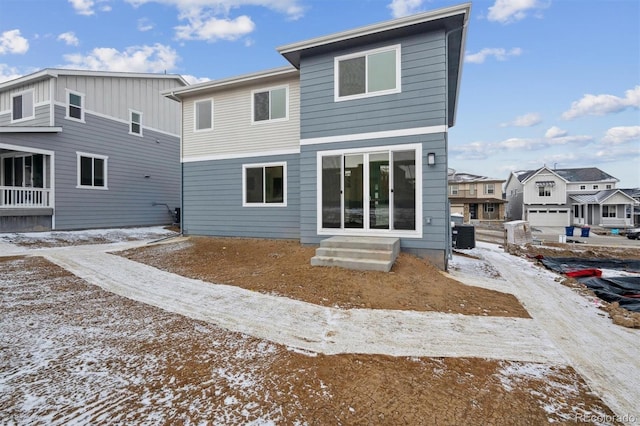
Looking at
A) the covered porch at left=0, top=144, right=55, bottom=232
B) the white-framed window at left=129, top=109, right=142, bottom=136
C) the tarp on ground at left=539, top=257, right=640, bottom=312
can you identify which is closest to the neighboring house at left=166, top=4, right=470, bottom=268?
the tarp on ground at left=539, top=257, right=640, bottom=312

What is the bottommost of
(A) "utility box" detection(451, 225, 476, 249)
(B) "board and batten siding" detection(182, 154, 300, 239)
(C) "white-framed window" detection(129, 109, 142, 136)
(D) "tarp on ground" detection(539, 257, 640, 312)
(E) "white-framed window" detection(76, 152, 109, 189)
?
(D) "tarp on ground" detection(539, 257, 640, 312)

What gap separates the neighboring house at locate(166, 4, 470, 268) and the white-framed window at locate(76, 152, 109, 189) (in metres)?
7.57

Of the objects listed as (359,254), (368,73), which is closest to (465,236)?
(359,254)

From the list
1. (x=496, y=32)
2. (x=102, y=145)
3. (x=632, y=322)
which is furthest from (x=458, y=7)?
(x=102, y=145)

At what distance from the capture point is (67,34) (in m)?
14.3

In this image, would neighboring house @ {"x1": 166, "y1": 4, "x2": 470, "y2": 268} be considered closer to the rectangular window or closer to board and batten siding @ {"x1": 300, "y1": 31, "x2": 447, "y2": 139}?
board and batten siding @ {"x1": 300, "y1": 31, "x2": 447, "y2": 139}

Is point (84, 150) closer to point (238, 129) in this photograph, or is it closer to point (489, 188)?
point (238, 129)

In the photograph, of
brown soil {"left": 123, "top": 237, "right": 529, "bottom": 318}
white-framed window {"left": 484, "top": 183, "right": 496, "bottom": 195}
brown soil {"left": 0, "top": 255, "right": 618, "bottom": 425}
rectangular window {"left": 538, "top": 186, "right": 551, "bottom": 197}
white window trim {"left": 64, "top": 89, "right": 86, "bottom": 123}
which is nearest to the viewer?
brown soil {"left": 0, "top": 255, "right": 618, "bottom": 425}

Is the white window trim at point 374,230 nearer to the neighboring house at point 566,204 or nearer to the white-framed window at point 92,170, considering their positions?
the white-framed window at point 92,170

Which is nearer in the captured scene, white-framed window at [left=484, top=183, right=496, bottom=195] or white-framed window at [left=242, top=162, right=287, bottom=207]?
white-framed window at [left=242, top=162, right=287, bottom=207]

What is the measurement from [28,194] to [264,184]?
31.1 feet

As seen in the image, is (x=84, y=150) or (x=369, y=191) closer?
(x=369, y=191)

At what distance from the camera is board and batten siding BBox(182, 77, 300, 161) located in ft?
32.3

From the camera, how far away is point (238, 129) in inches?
419
